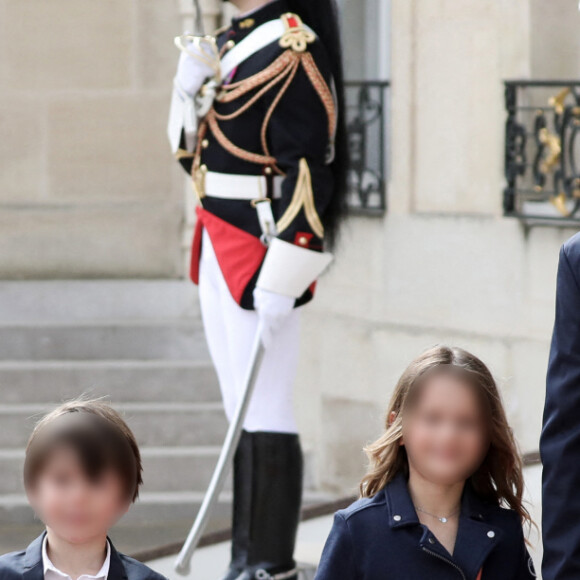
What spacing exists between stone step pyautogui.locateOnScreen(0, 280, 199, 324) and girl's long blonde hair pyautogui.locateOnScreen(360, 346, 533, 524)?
15.3 feet

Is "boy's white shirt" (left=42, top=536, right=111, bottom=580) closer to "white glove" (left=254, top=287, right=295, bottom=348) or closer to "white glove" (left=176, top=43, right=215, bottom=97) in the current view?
"white glove" (left=254, top=287, right=295, bottom=348)

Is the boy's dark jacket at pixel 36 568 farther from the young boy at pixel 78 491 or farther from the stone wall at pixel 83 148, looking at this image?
the stone wall at pixel 83 148

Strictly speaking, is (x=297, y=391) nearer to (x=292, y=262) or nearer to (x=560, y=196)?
(x=560, y=196)

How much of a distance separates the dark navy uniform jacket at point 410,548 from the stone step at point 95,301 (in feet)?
15.7

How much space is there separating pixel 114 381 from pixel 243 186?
118 inches

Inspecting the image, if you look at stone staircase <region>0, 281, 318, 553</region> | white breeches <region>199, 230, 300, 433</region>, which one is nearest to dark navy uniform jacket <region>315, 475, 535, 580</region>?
white breeches <region>199, 230, 300, 433</region>

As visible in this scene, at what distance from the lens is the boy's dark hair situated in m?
1.90

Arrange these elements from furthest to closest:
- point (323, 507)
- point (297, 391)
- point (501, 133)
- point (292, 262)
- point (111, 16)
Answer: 1. point (111, 16)
2. point (297, 391)
3. point (501, 133)
4. point (323, 507)
5. point (292, 262)

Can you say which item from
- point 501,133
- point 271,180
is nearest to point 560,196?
point 501,133

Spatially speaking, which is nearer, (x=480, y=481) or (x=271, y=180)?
(x=480, y=481)

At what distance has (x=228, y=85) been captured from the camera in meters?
3.60

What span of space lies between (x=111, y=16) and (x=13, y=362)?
182 cm

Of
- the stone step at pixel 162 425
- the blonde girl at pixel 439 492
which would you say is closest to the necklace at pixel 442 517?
the blonde girl at pixel 439 492

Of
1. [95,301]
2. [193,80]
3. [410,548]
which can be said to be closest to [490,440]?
[410,548]
